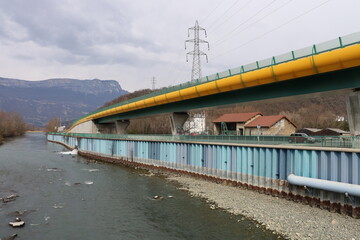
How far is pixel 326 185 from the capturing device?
63.3ft

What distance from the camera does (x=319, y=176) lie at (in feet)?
68.0

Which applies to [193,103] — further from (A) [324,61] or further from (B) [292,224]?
(B) [292,224]

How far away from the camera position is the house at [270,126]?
62.2m

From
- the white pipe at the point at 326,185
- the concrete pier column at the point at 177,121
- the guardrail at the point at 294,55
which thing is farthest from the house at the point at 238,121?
the white pipe at the point at 326,185

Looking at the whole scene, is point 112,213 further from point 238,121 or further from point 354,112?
point 238,121

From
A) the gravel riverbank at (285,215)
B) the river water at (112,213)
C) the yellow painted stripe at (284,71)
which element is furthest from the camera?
the yellow painted stripe at (284,71)

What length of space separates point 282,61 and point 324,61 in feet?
14.9

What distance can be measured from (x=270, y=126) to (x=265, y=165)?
38756 millimetres

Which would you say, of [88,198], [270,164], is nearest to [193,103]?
[270,164]

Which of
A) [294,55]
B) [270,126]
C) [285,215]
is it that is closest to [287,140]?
[294,55]

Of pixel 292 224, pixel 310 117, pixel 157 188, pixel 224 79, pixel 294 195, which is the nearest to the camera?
pixel 292 224

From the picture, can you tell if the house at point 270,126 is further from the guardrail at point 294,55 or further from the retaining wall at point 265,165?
the guardrail at point 294,55

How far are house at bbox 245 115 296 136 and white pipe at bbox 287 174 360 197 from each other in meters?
39.3

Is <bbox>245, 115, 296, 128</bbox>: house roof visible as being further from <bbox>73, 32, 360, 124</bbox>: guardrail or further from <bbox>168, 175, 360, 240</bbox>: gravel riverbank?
<bbox>168, 175, 360, 240</bbox>: gravel riverbank
